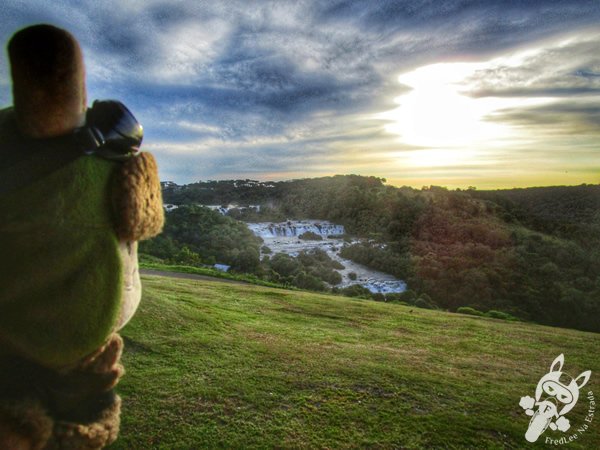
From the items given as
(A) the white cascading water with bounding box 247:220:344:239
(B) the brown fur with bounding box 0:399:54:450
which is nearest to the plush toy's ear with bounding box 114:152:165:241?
(B) the brown fur with bounding box 0:399:54:450

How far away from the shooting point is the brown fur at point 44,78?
4.22 ft

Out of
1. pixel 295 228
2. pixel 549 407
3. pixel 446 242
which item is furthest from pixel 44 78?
pixel 295 228

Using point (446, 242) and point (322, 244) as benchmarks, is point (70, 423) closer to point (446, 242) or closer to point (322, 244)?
point (446, 242)

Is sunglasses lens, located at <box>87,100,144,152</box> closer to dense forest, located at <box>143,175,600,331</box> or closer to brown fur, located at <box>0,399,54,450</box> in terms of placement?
brown fur, located at <box>0,399,54,450</box>

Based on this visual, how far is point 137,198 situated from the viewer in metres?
1.48

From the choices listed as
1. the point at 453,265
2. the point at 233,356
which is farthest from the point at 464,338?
the point at 453,265

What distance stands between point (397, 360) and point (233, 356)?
11.3 ft

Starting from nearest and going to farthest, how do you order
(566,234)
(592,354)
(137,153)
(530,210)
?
(137,153) → (592,354) → (566,234) → (530,210)

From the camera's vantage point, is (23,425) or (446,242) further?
(446,242)

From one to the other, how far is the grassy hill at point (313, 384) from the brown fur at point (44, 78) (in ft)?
12.8

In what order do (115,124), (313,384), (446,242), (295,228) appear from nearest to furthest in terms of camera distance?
(115,124) → (313,384) → (446,242) → (295,228)

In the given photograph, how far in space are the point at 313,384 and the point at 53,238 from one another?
5432 millimetres

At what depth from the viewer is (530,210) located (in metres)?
40.6

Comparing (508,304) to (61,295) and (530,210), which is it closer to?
(530,210)
